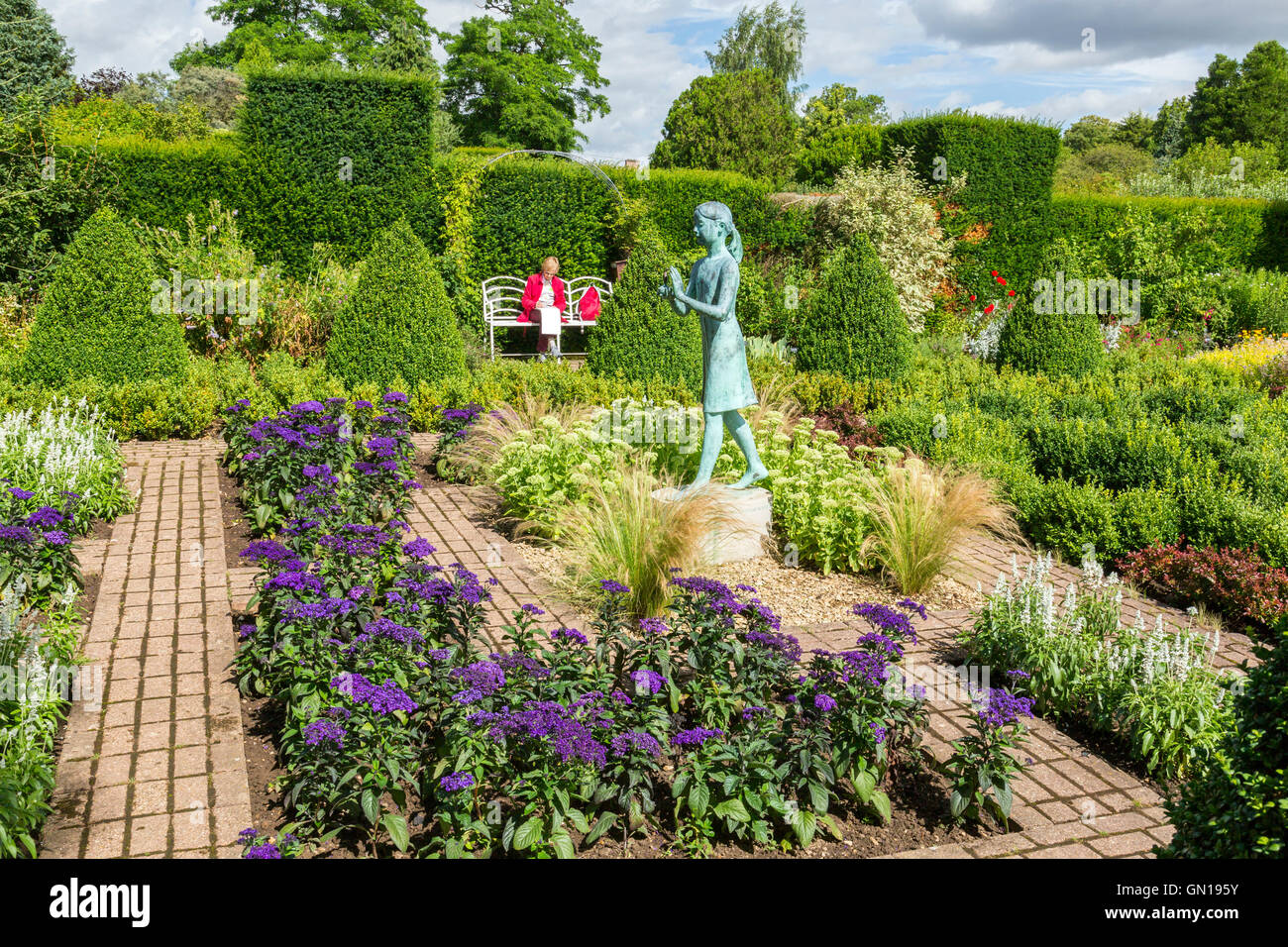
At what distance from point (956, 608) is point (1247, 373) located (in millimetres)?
8178

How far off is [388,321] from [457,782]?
7.56 metres

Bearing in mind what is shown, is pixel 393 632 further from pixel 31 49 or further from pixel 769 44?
pixel 769 44

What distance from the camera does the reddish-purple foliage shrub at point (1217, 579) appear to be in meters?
5.30

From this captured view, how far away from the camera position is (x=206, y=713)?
4.07 m

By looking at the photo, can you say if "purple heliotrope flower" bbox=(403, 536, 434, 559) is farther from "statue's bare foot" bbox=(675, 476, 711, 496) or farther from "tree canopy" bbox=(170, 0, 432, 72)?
"tree canopy" bbox=(170, 0, 432, 72)

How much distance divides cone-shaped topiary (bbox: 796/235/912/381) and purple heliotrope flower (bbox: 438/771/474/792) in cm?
Answer: 802

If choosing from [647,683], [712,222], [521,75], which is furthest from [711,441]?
[521,75]

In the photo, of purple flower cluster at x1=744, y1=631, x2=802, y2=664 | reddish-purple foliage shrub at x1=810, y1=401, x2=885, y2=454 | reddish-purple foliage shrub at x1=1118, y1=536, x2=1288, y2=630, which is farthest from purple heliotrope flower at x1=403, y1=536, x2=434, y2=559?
reddish-purple foliage shrub at x1=810, y1=401, x2=885, y2=454

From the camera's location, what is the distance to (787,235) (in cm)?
1553

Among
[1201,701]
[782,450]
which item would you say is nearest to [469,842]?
[1201,701]

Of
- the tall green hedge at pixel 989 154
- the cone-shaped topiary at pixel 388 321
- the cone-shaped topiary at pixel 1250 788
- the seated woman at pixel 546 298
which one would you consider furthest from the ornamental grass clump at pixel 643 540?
the tall green hedge at pixel 989 154

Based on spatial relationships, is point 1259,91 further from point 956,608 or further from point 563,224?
point 956,608

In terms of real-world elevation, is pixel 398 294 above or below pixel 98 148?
below

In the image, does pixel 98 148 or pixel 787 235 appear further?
pixel 787 235
